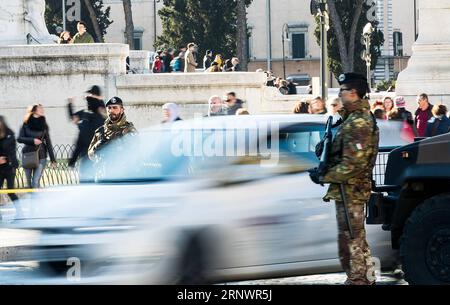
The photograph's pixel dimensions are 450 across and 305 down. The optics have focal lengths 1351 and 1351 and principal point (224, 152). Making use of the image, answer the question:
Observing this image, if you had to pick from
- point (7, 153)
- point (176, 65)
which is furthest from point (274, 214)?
point (176, 65)

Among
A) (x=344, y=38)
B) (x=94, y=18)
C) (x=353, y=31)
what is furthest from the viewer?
(x=94, y=18)

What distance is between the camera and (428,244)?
10047 millimetres

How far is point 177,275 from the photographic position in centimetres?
1010

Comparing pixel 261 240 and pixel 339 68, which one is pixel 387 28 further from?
pixel 261 240

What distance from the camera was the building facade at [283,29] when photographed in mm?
92562

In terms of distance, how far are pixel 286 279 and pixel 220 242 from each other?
1.23 metres

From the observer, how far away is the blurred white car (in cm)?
1009

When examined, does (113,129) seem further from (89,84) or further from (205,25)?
(205,25)

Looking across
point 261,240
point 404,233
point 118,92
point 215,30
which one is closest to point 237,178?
point 261,240

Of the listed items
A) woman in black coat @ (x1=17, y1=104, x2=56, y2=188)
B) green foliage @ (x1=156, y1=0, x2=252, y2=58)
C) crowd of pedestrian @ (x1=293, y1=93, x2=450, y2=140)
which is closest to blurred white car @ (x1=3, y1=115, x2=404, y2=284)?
crowd of pedestrian @ (x1=293, y1=93, x2=450, y2=140)

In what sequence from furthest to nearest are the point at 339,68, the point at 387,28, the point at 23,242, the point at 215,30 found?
the point at 387,28 → the point at 215,30 → the point at 339,68 → the point at 23,242

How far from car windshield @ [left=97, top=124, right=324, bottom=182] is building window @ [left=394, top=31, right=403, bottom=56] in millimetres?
79027

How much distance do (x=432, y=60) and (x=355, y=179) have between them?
19.0 m

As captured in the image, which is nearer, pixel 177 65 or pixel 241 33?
pixel 177 65
